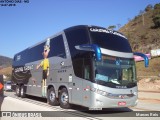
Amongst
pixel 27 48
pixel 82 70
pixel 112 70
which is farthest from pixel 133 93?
pixel 27 48

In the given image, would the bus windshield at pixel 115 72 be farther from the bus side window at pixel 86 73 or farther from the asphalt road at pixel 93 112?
the asphalt road at pixel 93 112

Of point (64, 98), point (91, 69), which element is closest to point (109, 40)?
point (91, 69)

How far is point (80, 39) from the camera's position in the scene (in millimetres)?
14867

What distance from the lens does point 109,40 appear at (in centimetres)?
1460

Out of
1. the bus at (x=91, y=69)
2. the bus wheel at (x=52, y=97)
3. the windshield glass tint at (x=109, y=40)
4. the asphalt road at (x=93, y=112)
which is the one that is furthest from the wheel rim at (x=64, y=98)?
the windshield glass tint at (x=109, y=40)

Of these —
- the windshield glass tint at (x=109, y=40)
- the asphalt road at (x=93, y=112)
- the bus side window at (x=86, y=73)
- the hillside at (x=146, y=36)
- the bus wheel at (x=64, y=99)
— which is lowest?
the asphalt road at (x=93, y=112)

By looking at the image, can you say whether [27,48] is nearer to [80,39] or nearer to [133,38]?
[80,39]

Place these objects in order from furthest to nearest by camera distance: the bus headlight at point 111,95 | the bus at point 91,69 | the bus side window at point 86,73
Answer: the bus side window at point 86,73 → the bus at point 91,69 → the bus headlight at point 111,95

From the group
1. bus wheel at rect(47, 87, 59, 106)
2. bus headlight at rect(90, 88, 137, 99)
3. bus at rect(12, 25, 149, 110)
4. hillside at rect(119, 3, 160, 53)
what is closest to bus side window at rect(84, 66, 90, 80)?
bus at rect(12, 25, 149, 110)

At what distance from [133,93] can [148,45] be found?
227ft

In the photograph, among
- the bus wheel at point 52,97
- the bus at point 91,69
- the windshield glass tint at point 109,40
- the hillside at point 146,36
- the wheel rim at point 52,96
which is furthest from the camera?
the hillside at point 146,36

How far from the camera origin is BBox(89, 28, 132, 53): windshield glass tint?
14.2 metres

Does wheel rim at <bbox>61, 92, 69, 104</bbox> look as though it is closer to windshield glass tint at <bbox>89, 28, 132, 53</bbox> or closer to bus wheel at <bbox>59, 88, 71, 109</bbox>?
bus wheel at <bbox>59, 88, 71, 109</bbox>

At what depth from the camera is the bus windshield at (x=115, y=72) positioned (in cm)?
1343
